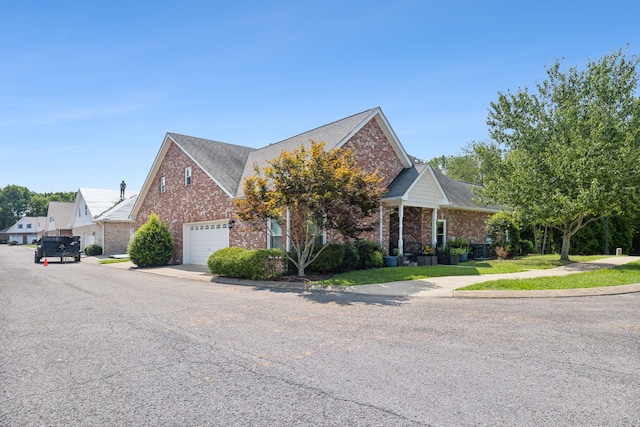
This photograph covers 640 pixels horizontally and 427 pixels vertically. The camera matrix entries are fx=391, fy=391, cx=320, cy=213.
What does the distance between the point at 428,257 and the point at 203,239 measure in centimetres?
1177

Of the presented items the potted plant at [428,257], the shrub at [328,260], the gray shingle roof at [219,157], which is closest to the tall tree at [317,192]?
the shrub at [328,260]

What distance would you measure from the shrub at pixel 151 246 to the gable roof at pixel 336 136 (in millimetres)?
5601

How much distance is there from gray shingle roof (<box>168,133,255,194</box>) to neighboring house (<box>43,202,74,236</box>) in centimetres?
3152

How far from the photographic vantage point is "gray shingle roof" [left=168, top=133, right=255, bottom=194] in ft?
64.6

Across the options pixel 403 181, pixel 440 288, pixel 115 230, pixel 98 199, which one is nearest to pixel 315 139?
pixel 403 181

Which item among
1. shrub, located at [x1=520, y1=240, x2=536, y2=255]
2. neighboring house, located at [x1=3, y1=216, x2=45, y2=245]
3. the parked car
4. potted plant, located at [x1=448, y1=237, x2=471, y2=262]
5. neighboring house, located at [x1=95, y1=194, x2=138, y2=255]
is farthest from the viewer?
neighboring house, located at [x1=3, y1=216, x2=45, y2=245]

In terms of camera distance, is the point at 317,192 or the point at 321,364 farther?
the point at 317,192

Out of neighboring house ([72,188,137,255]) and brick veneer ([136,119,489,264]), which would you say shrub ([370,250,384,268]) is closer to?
brick veneer ([136,119,489,264])

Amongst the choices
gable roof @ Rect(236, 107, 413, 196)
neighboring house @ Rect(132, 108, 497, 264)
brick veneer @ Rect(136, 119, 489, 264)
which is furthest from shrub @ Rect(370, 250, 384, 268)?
gable roof @ Rect(236, 107, 413, 196)

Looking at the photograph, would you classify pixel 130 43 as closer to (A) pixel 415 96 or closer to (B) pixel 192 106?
(B) pixel 192 106

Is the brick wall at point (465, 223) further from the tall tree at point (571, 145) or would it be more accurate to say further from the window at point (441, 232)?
the tall tree at point (571, 145)

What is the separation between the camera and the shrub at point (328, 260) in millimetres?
15055

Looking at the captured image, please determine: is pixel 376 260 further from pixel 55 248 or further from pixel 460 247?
pixel 55 248

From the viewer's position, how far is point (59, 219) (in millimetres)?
49188
